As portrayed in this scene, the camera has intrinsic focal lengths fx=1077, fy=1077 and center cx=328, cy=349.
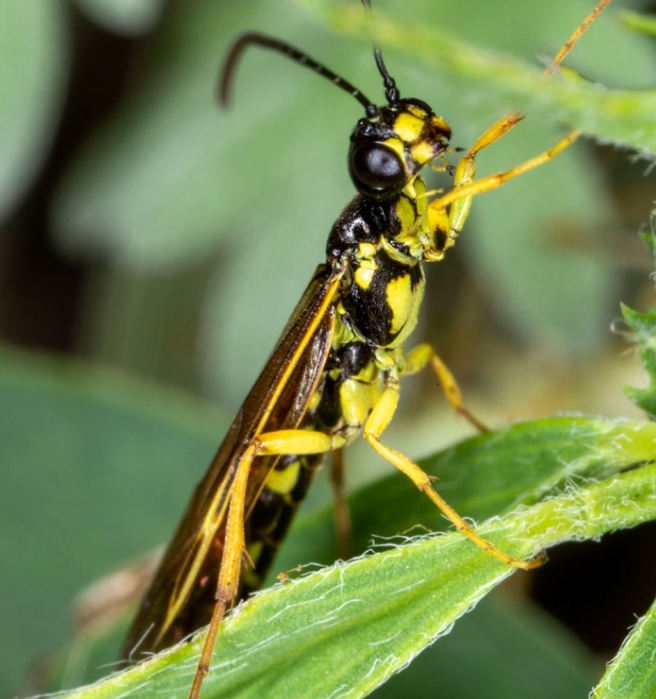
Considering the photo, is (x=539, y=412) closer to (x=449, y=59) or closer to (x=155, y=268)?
(x=155, y=268)

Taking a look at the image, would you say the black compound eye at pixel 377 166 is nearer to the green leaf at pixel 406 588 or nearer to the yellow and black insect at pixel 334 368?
the yellow and black insect at pixel 334 368

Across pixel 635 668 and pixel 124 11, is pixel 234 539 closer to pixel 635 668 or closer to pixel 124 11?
pixel 635 668

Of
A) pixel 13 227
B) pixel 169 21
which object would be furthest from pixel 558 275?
pixel 13 227

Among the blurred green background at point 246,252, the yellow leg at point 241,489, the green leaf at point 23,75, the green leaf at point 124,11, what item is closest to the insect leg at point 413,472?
the yellow leg at point 241,489

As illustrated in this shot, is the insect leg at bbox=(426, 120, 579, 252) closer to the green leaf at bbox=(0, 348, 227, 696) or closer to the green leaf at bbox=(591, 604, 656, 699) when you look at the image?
the green leaf at bbox=(591, 604, 656, 699)

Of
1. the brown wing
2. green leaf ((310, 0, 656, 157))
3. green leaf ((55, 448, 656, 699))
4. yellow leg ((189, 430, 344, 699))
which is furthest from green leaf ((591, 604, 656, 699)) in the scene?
the brown wing

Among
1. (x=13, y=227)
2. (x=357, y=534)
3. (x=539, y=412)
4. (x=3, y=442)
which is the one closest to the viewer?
(x=357, y=534)

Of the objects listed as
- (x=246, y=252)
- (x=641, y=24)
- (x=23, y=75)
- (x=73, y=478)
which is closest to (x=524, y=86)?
(x=641, y=24)
